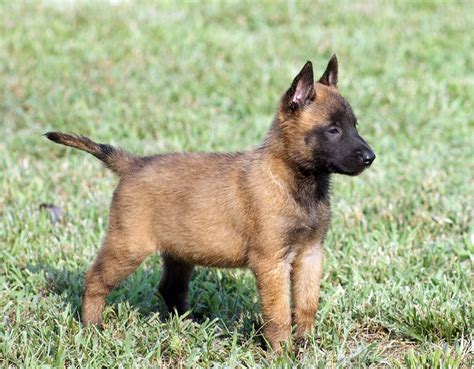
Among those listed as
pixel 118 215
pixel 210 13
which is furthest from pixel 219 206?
pixel 210 13

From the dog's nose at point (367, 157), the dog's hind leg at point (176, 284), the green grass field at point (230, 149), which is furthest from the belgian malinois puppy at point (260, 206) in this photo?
the green grass field at point (230, 149)

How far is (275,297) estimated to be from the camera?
4.86 meters

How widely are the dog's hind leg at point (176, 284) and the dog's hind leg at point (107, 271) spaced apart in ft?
1.58

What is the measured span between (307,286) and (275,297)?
37 cm

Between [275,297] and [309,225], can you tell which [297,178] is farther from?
[275,297]

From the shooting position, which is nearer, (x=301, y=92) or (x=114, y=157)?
(x=301, y=92)

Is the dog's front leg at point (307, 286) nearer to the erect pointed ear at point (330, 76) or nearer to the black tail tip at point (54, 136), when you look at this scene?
the erect pointed ear at point (330, 76)

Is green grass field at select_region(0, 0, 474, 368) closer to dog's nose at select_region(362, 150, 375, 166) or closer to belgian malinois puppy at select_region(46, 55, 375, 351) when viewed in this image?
belgian malinois puppy at select_region(46, 55, 375, 351)

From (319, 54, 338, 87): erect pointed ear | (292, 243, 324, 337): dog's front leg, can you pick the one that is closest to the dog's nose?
(292, 243, 324, 337): dog's front leg

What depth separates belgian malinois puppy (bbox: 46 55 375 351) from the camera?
490 centimetres

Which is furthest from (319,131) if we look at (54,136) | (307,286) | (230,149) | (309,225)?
(230,149)

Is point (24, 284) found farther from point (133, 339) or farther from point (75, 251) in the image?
point (133, 339)

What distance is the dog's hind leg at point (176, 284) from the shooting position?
576cm

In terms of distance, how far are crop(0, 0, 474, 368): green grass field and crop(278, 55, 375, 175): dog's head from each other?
1028 millimetres
